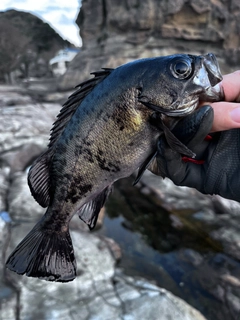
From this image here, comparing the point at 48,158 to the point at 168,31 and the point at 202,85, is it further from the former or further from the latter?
the point at 168,31

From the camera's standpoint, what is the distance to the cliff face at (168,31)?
16.3m

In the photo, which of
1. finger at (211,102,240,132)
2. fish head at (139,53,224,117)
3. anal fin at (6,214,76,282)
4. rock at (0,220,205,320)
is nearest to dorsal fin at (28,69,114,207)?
anal fin at (6,214,76,282)

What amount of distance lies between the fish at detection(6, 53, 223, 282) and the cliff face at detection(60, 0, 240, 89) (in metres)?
15.1

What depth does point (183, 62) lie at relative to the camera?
1549 millimetres

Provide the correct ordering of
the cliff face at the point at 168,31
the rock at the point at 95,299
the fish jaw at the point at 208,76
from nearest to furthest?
the fish jaw at the point at 208,76, the rock at the point at 95,299, the cliff face at the point at 168,31

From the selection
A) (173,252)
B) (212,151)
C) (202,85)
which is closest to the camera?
(202,85)

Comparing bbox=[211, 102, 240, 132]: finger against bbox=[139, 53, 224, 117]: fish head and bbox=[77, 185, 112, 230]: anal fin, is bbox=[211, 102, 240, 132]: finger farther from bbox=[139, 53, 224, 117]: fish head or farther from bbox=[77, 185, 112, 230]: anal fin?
bbox=[77, 185, 112, 230]: anal fin

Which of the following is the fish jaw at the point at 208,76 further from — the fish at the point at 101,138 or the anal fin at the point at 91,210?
the anal fin at the point at 91,210

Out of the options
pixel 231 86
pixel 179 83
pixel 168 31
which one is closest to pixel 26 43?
pixel 168 31

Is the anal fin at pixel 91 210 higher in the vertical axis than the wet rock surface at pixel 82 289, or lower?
higher

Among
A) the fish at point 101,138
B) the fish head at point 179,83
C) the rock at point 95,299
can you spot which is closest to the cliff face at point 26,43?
the rock at point 95,299

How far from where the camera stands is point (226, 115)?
1594 millimetres

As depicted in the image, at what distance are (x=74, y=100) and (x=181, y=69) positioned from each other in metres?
0.69

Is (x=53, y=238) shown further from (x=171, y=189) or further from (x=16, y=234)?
(x=171, y=189)
